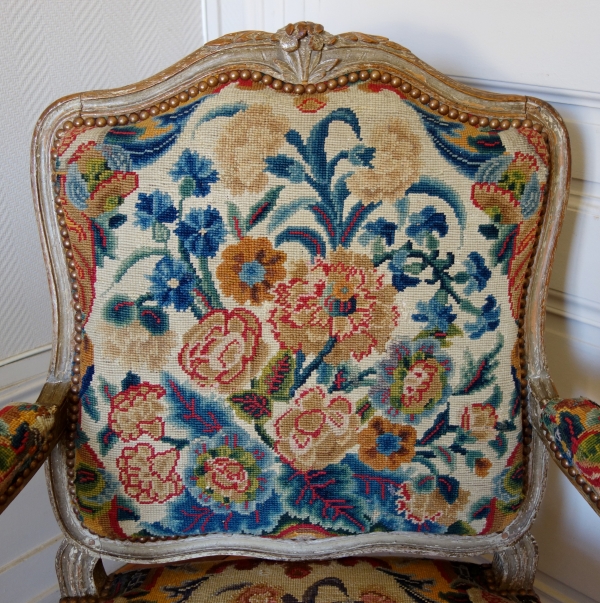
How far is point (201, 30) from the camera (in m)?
0.89

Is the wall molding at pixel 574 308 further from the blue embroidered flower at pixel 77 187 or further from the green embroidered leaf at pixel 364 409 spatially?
the blue embroidered flower at pixel 77 187

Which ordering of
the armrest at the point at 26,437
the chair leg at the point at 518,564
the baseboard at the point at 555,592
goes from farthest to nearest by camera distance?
the baseboard at the point at 555,592 < the chair leg at the point at 518,564 < the armrest at the point at 26,437

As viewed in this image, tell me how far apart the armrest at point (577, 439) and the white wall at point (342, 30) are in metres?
0.20

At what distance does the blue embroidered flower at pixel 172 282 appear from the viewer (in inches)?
20.8

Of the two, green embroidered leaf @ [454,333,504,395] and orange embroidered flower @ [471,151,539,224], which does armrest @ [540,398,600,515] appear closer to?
green embroidered leaf @ [454,333,504,395]

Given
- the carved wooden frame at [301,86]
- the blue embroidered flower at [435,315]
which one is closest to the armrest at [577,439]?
the carved wooden frame at [301,86]

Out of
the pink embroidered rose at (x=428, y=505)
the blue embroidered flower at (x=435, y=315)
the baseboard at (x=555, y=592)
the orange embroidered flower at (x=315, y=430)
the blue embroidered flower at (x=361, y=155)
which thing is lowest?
the baseboard at (x=555, y=592)

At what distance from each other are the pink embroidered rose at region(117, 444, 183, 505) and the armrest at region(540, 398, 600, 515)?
0.34m

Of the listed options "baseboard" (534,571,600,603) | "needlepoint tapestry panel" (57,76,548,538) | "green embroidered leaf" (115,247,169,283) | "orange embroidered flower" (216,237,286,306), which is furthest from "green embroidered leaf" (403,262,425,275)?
"baseboard" (534,571,600,603)

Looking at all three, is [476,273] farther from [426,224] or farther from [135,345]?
[135,345]

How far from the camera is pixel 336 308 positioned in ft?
1.79

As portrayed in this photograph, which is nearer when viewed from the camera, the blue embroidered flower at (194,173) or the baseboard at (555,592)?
the blue embroidered flower at (194,173)

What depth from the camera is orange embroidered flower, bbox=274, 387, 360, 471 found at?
56cm

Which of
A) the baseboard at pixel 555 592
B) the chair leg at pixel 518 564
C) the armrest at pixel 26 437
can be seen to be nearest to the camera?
the armrest at pixel 26 437
